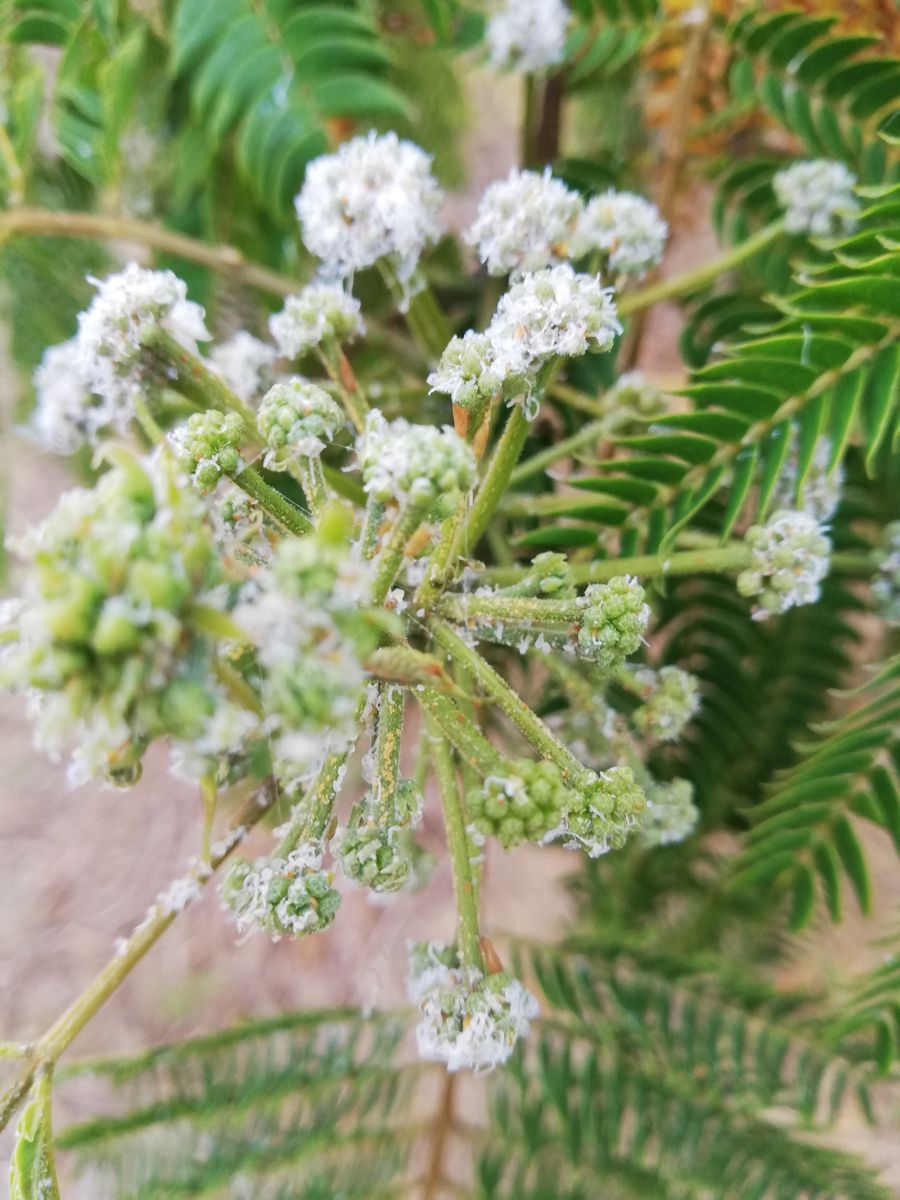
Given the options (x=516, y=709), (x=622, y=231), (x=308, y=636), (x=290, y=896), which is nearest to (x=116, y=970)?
(x=290, y=896)

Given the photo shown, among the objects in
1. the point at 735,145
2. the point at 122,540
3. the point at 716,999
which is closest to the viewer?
the point at 122,540

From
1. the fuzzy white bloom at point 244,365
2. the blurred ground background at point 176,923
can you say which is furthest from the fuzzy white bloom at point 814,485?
the blurred ground background at point 176,923

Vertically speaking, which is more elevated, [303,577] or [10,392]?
[10,392]

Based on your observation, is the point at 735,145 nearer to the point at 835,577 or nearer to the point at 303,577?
the point at 835,577

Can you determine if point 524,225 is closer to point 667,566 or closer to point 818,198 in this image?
point 667,566

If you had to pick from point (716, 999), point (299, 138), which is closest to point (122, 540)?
point (299, 138)

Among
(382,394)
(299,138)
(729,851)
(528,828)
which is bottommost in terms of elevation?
(528,828)
